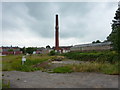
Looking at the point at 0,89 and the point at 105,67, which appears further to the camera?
the point at 105,67

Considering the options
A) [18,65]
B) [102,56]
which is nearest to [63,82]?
[18,65]

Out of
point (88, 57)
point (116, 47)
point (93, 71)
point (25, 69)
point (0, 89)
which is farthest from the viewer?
point (88, 57)

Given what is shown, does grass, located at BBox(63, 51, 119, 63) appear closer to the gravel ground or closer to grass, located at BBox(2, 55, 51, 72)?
the gravel ground

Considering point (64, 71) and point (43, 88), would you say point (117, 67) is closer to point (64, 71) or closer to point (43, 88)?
point (64, 71)

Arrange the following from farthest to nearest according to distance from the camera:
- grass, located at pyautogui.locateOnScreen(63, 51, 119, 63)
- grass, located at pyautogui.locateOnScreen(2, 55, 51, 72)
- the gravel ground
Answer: grass, located at pyautogui.locateOnScreen(63, 51, 119, 63) → grass, located at pyautogui.locateOnScreen(2, 55, 51, 72) → the gravel ground

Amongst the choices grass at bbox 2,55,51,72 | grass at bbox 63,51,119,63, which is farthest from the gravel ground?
grass at bbox 63,51,119,63

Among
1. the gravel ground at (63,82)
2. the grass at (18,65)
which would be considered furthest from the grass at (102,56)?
the grass at (18,65)

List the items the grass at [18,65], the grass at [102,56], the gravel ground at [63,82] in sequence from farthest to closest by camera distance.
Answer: the grass at [102,56]
the grass at [18,65]
the gravel ground at [63,82]

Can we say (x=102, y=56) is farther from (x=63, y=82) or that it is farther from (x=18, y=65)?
(x=63, y=82)

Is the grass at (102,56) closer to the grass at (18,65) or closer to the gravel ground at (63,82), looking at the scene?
the gravel ground at (63,82)

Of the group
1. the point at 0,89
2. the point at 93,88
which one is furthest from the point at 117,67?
the point at 0,89

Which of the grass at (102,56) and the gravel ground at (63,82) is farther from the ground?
the grass at (102,56)

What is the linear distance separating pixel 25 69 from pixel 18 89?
303 inches

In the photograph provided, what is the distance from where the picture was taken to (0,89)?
221 inches
